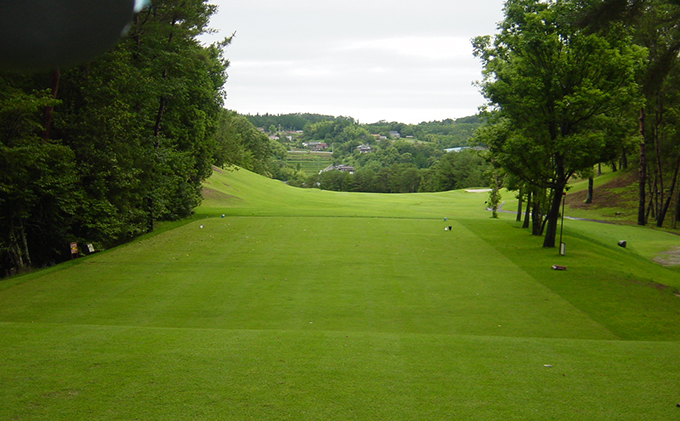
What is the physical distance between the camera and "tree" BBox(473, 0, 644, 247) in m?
22.5

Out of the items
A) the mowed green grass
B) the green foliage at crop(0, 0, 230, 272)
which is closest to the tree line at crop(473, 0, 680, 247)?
the mowed green grass

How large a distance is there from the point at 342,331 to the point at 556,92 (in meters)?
17.8

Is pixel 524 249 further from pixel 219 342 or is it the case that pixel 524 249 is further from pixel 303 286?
pixel 219 342

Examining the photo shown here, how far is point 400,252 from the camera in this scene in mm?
24391

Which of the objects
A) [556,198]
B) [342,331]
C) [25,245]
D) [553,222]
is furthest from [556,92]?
[25,245]

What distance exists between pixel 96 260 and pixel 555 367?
19272mm

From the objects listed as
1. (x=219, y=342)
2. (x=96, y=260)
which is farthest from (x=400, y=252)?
(x=219, y=342)

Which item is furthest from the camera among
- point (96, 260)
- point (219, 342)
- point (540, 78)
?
point (540, 78)

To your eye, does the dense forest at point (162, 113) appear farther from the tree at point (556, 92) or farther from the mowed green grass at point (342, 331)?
the mowed green grass at point (342, 331)

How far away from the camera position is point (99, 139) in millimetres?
24062

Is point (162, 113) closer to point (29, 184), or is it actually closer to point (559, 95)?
point (29, 184)

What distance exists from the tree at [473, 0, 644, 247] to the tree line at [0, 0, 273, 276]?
17.4 metres

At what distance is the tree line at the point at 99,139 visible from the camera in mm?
19297

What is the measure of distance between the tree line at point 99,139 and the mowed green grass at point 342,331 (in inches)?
96.5
